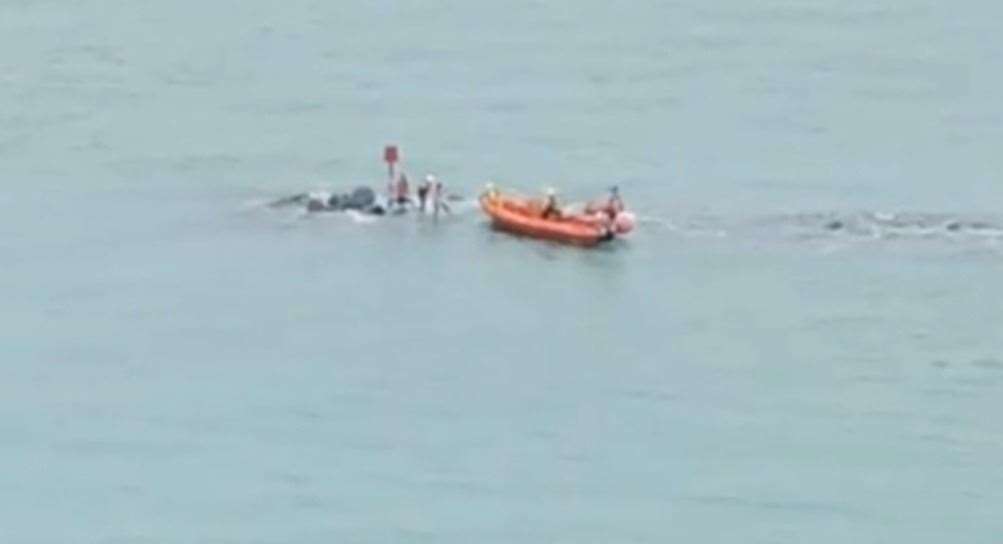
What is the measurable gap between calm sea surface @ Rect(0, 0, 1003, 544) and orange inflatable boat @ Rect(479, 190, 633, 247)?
318 mm

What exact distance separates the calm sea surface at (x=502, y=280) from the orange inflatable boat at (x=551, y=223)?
318mm

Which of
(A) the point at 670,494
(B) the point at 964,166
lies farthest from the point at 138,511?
(B) the point at 964,166

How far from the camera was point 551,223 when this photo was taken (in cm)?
9650

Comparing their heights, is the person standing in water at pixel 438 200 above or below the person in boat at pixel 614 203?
below

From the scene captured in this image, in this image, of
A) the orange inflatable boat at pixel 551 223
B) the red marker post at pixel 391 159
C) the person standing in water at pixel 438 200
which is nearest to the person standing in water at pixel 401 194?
the red marker post at pixel 391 159

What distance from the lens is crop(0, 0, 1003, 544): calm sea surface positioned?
265 ft

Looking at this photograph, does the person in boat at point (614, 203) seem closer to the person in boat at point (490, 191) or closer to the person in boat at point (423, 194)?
the person in boat at point (490, 191)

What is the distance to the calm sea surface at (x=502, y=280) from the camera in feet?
265

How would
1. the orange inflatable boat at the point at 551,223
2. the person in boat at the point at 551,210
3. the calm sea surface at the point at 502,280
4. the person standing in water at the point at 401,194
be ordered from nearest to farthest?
the calm sea surface at the point at 502,280 < the orange inflatable boat at the point at 551,223 < the person in boat at the point at 551,210 < the person standing in water at the point at 401,194

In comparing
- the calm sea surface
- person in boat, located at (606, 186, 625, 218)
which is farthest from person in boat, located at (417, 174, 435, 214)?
person in boat, located at (606, 186, 625, 218)

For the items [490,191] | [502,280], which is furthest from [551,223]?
[490,191]

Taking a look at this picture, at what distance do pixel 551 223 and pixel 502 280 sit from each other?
268cm

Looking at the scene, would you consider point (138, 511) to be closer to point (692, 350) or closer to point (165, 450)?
point (165, 450)

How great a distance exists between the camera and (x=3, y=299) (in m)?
93.2
